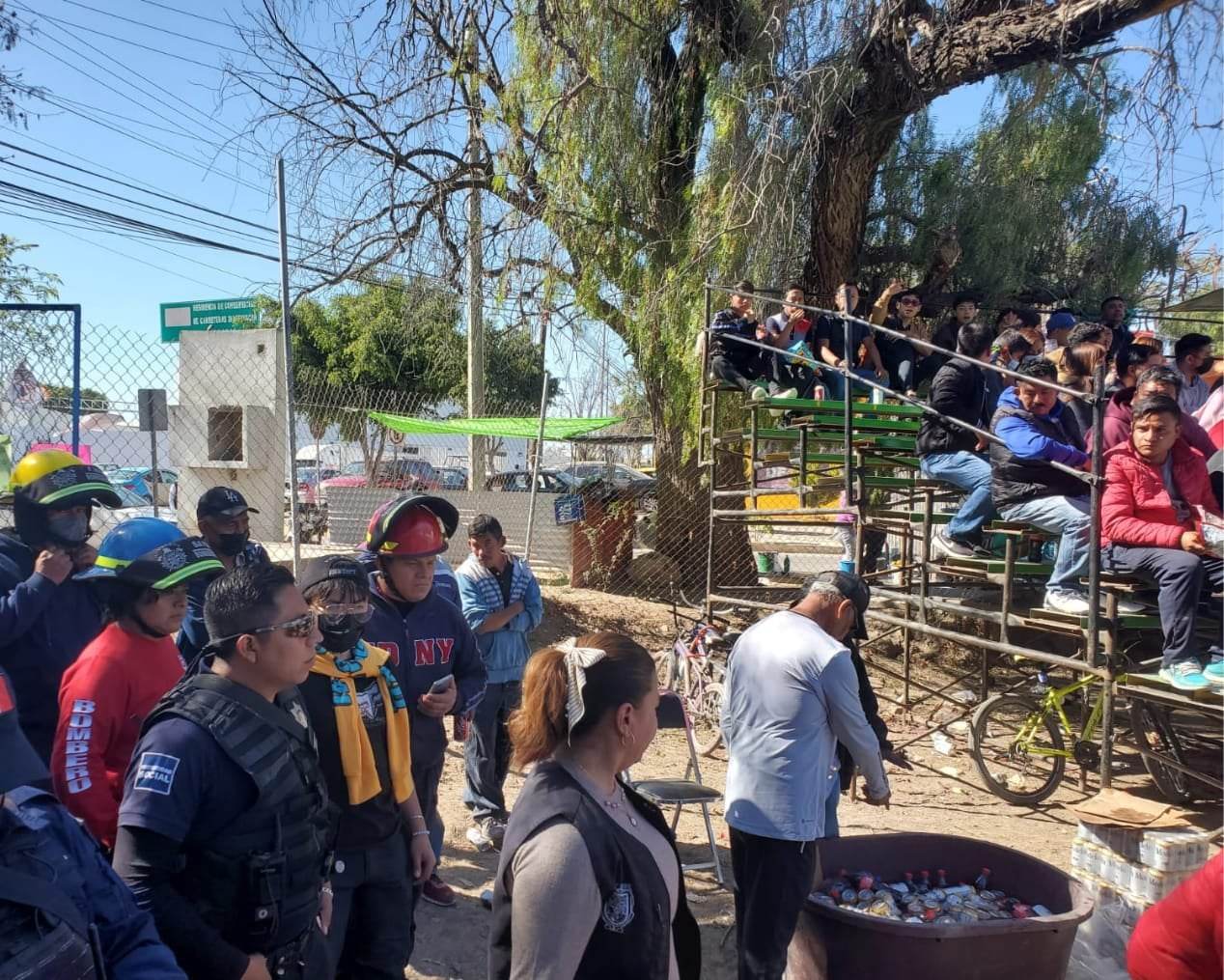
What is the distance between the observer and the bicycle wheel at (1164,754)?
6.14 m

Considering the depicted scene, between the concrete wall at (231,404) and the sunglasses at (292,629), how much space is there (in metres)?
4.70

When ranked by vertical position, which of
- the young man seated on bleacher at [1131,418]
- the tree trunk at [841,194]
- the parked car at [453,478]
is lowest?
the parked car at [453,478]

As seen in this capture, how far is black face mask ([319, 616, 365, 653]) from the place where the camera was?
2.67 m

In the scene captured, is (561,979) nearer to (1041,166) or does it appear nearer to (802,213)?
(802,213)

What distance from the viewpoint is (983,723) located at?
6.50 metres

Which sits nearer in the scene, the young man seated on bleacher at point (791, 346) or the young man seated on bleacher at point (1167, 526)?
the young man seated on bleacher at point (1167, 526)

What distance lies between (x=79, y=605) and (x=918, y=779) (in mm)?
5635

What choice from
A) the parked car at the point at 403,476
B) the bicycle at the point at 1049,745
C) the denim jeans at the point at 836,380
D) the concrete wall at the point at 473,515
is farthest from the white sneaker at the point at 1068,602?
the parked car at the point at 403,476

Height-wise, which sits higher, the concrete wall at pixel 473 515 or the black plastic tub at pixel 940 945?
the concrete wall at pixel 473 515

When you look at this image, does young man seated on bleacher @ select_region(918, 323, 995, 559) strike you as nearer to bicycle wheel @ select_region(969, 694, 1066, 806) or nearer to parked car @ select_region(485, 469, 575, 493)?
bicycle wheel @ select_region(969, 694, 1066, 806)

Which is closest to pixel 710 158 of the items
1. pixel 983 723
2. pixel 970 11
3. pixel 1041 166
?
pixel 970 11

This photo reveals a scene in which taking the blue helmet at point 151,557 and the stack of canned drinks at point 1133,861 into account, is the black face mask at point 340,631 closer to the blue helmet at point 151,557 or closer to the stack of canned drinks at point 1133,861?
the blue helmet at point 151,557

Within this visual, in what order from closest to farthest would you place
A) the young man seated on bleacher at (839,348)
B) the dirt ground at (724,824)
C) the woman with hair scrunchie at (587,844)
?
the woman with hair scrunchie at (587,844)
the dirt ground at (724,824)
the young man seated on bleacher at (839,348)

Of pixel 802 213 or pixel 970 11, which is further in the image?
pixel 802 213
